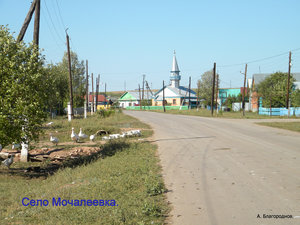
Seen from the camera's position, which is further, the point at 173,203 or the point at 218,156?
the point at 218,156

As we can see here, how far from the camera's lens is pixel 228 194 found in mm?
6191

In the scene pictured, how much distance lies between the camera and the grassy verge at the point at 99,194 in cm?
534

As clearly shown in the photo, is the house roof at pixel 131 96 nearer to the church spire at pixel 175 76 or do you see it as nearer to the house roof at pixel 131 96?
the house roof at pixel 131 96

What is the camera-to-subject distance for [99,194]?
6496 mm

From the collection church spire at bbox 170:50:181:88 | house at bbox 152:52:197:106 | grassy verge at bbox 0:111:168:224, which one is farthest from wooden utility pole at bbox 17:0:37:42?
church spire at bbox 170:50:181:88

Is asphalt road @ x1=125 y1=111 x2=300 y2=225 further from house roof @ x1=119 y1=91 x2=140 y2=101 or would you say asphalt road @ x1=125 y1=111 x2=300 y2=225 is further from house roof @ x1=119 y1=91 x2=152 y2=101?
house roof @ x1=119 y1=91 x2=140 y2=101

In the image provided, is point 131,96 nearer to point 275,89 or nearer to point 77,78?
point 77,78

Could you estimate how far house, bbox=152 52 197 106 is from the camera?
89.9m

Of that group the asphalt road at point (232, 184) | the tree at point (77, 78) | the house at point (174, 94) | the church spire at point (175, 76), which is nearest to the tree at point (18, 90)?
the asphalt road at point (232, 184)

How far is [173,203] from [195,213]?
0.66 m

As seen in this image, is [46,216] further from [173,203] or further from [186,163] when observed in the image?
[186,163]

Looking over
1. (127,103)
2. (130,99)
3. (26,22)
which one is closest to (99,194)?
(26,22)

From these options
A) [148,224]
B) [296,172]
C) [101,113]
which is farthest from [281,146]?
[101,113]

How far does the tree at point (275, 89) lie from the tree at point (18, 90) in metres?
37.0
